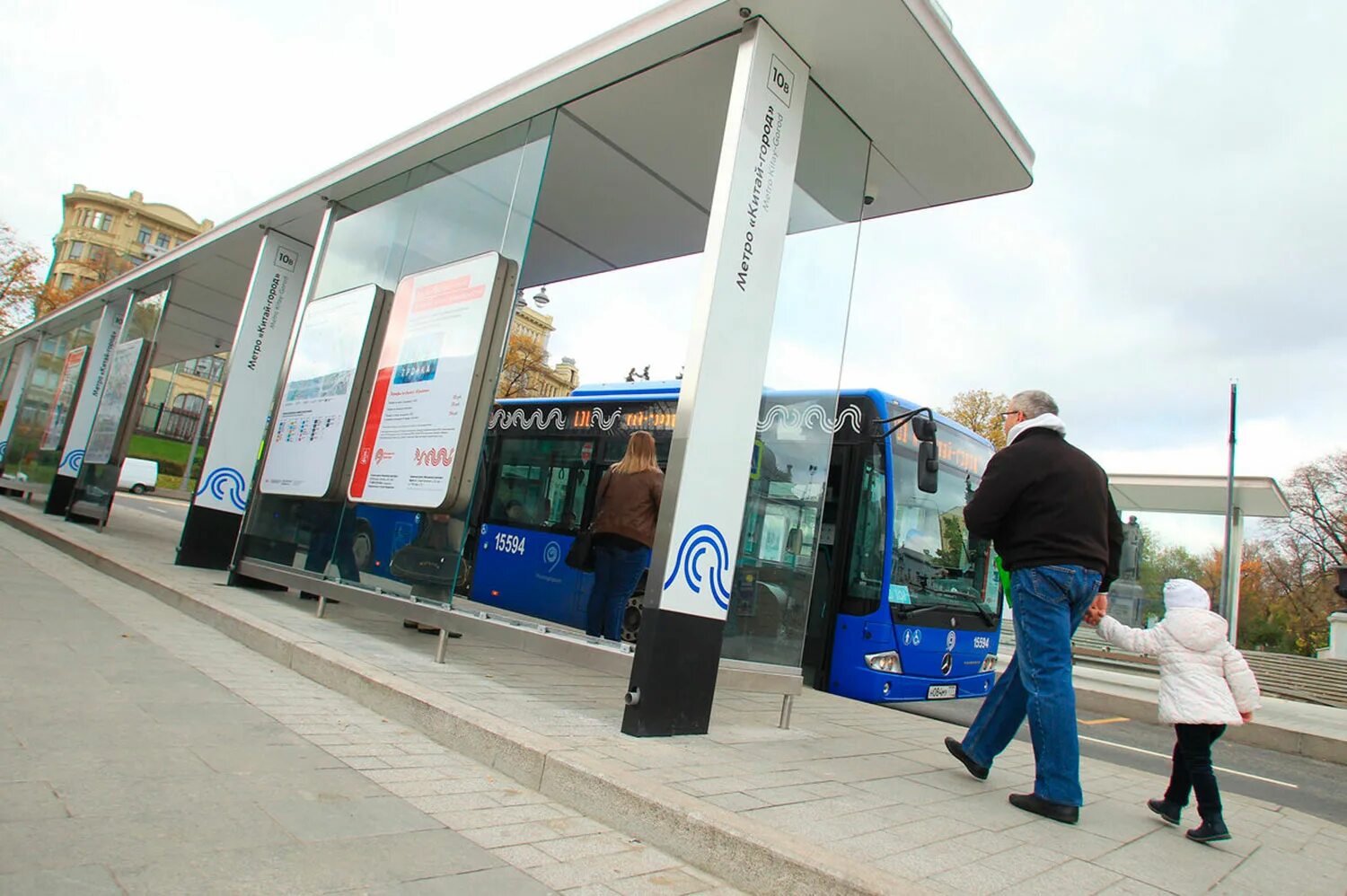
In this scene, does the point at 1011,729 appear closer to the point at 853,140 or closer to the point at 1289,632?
the point at 853,140

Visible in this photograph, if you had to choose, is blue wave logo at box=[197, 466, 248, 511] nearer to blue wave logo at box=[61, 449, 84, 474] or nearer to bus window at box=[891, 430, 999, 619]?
blue wave logo at box=[61, 449, 84, 474]

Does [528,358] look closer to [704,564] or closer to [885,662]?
[885,662]

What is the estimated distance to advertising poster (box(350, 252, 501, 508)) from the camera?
Answer: 20.2 feet

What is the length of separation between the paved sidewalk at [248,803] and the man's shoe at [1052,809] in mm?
1854

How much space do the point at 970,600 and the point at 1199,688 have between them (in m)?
5.10

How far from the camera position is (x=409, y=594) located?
20.8 ft

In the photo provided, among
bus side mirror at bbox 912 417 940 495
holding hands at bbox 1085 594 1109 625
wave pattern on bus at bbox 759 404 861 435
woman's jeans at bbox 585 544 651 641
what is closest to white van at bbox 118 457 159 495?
woman's jeans at bbox 585 544 651 641

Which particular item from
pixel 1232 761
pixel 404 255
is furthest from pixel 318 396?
pixel 1232 761

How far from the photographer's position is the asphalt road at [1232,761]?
23.1ft

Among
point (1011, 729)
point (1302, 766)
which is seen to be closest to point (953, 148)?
point (1011, 729)

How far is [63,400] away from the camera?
1617 cm

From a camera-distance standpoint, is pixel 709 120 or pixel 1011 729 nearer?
pixel 1011 729

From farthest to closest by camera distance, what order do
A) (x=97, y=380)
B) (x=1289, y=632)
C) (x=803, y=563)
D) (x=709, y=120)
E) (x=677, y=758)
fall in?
1. (x=1289, y=632)
2. (x=97, y=380)
3. (x=709, y=120)
4. (x=803, y=563)
5. (x=677, y=758)

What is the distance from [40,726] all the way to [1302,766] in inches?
453
